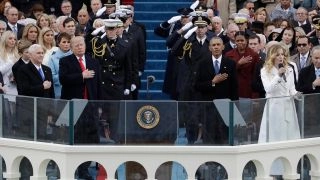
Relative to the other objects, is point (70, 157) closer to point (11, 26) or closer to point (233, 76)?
point (233, 76)

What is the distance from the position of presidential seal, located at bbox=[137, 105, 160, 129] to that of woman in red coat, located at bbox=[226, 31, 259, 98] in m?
3.57

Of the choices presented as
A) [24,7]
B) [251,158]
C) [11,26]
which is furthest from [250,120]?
[24,7]

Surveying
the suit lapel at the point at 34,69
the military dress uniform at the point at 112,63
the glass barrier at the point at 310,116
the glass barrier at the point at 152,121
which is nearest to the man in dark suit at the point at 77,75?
the suit lapel at the point at 34,69

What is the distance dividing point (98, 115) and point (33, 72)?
234 centimetres


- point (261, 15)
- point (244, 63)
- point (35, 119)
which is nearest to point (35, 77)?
point (35, 119)

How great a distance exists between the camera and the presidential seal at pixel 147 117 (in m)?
27.0

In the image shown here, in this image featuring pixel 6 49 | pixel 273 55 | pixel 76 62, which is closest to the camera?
pixel 273 55

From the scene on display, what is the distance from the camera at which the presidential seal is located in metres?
27.0

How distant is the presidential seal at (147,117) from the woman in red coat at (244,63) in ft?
11.7

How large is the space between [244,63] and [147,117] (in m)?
3.90

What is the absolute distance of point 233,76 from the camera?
29531 mm

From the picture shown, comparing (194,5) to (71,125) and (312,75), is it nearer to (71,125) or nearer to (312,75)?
(312,75)

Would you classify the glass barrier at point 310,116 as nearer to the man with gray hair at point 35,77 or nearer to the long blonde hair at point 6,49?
the man with gray hair at point 35,77

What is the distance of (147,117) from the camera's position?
88.7 feet
